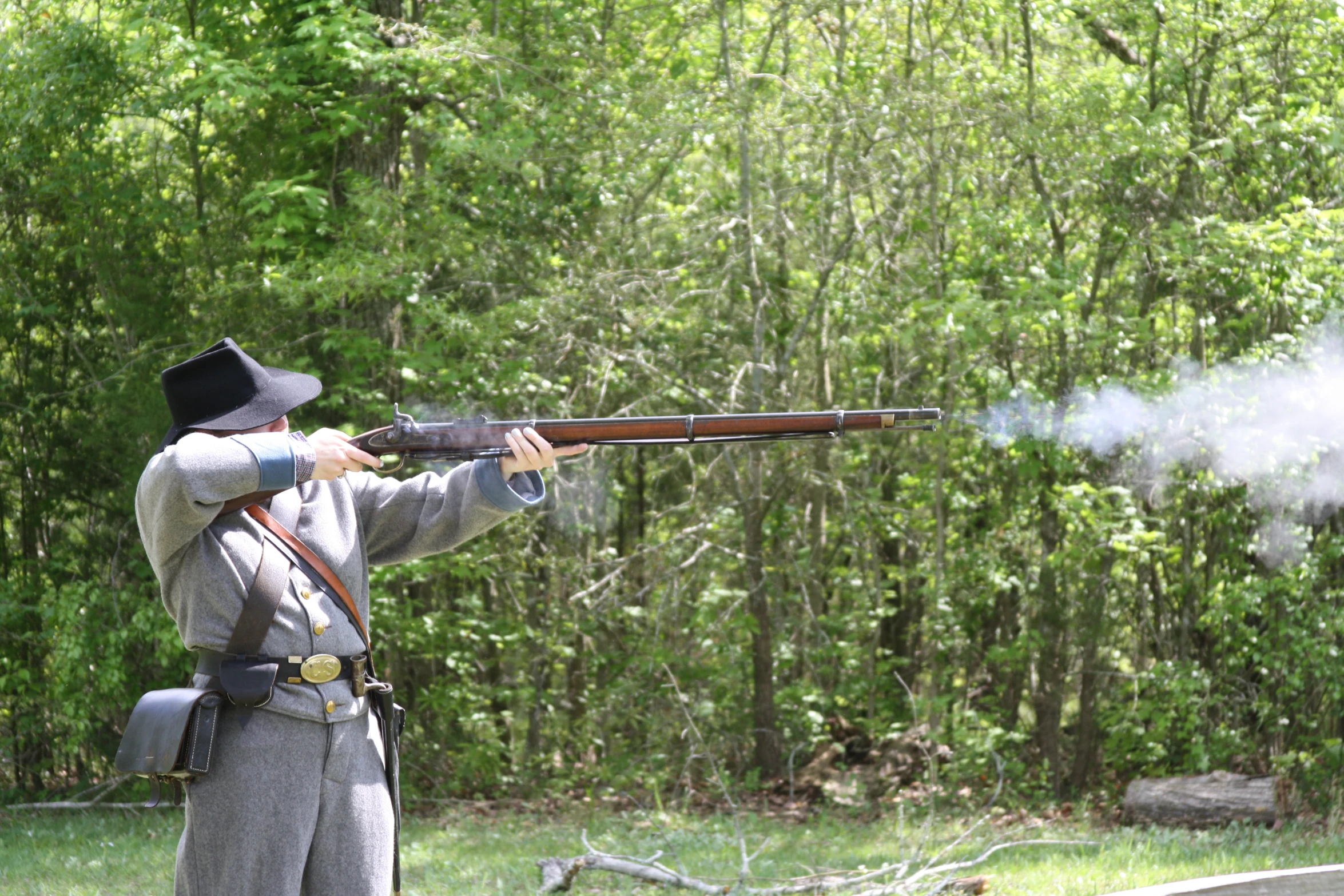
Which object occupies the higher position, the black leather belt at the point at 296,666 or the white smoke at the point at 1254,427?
the white smoke at the point at 1254,427

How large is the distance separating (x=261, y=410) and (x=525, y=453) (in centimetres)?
72

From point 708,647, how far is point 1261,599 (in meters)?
3.94

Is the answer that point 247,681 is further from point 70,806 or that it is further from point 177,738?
point 70,806

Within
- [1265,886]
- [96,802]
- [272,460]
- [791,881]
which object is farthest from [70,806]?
[1265,886]

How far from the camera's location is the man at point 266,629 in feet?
10.1

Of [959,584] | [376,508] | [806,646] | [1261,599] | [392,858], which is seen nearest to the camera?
[392,858]

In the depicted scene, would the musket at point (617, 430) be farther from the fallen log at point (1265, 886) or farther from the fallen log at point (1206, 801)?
the fallen log at point (1206, 801)

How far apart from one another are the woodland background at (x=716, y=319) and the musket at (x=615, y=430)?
4332 mm

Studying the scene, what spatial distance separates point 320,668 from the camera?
10.5ft

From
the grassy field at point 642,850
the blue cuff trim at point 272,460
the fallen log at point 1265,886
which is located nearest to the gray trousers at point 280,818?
the blue cuff trim at point 272,460

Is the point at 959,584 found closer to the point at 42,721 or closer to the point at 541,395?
the point at 541,395

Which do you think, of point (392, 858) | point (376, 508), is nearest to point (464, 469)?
point (376, 508)

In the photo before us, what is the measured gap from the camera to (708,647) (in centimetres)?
964

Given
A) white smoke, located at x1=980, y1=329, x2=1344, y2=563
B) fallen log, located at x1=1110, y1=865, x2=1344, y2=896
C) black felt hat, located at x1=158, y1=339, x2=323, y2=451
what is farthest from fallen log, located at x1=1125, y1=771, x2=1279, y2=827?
black felt hat, located at x1=158, y1=339, x2=323, y2=451
